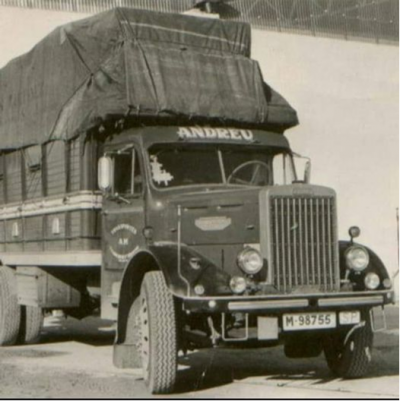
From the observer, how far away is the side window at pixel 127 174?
9.48 metres

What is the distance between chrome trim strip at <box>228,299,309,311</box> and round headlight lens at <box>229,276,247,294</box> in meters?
0.11

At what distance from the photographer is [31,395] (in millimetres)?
8336

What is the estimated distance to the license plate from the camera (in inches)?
321

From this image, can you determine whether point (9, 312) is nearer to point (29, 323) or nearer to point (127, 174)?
point (29, 323)

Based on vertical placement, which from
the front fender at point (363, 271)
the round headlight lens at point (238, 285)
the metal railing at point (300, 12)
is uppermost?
the metal railing at point (300, 12)

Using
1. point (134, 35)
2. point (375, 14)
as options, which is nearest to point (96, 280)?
point (134, 35)

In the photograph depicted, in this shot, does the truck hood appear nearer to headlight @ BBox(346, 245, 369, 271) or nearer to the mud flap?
headlight @ BBox(346, 245, 369, 271)

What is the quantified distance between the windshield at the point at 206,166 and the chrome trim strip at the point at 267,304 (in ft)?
5.57

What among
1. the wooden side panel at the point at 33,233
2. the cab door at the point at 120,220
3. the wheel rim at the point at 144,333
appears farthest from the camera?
the wooden side panel at the point at 33,233

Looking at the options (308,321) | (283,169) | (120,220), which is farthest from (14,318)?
(308,321)

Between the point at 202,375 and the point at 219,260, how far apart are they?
1279mm

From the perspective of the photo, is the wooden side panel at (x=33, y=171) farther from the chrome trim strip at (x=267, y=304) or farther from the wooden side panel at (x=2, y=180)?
the chrome trim strip at (x=267, y=304)

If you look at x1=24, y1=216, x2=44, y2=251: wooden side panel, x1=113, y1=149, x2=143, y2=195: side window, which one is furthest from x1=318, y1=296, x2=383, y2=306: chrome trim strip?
x1=24, y1=216, x2=44, y2=251: wooden side panel

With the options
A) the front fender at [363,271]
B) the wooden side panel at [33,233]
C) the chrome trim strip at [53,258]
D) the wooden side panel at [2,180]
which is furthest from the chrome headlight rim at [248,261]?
the wooden side panel at [2,180]
